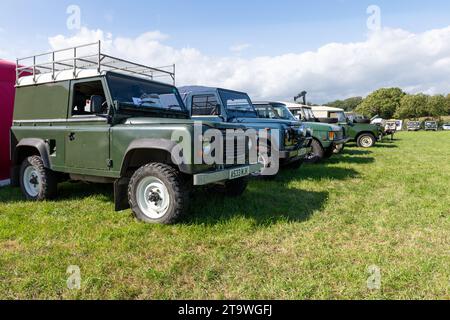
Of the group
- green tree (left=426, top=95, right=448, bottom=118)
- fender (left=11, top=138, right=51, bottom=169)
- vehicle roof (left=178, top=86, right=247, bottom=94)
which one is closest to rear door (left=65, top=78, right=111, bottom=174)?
fender (left=11, top=138, right=51, bottom=169)

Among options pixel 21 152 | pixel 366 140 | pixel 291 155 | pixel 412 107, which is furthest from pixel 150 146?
pixel 412 107

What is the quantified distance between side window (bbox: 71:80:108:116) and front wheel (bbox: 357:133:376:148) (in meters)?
13.7

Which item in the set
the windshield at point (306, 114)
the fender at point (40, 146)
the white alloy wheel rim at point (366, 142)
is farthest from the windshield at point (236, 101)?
the white alloy wheel rim at point (366, 142)

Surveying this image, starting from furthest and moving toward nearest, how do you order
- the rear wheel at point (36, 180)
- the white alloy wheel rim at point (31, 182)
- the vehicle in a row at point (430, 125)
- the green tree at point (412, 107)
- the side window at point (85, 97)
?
the green tree at point (412, 107) < the vehicle in a row at point (430, 125) < the white alloy wheel rim at point (31, 182) < the rear wheel at point (36, 180) < the side window at point (85, 97)

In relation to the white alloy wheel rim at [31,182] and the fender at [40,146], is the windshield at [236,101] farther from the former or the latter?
the white alloy wheel rim at [31,182]

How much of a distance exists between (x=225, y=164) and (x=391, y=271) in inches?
88.7

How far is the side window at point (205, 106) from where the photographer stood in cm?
695

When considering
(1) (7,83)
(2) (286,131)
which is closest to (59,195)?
(1) (7,83)

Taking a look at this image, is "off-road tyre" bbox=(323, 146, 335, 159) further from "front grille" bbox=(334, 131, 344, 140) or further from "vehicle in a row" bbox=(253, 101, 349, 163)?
"front grille" bbox=(334, 131, 344, 140)

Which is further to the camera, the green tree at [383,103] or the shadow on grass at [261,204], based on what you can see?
the green tree at [383,103]

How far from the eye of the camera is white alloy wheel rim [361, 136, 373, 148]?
15.7 metres

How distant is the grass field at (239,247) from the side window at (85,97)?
1413mm
